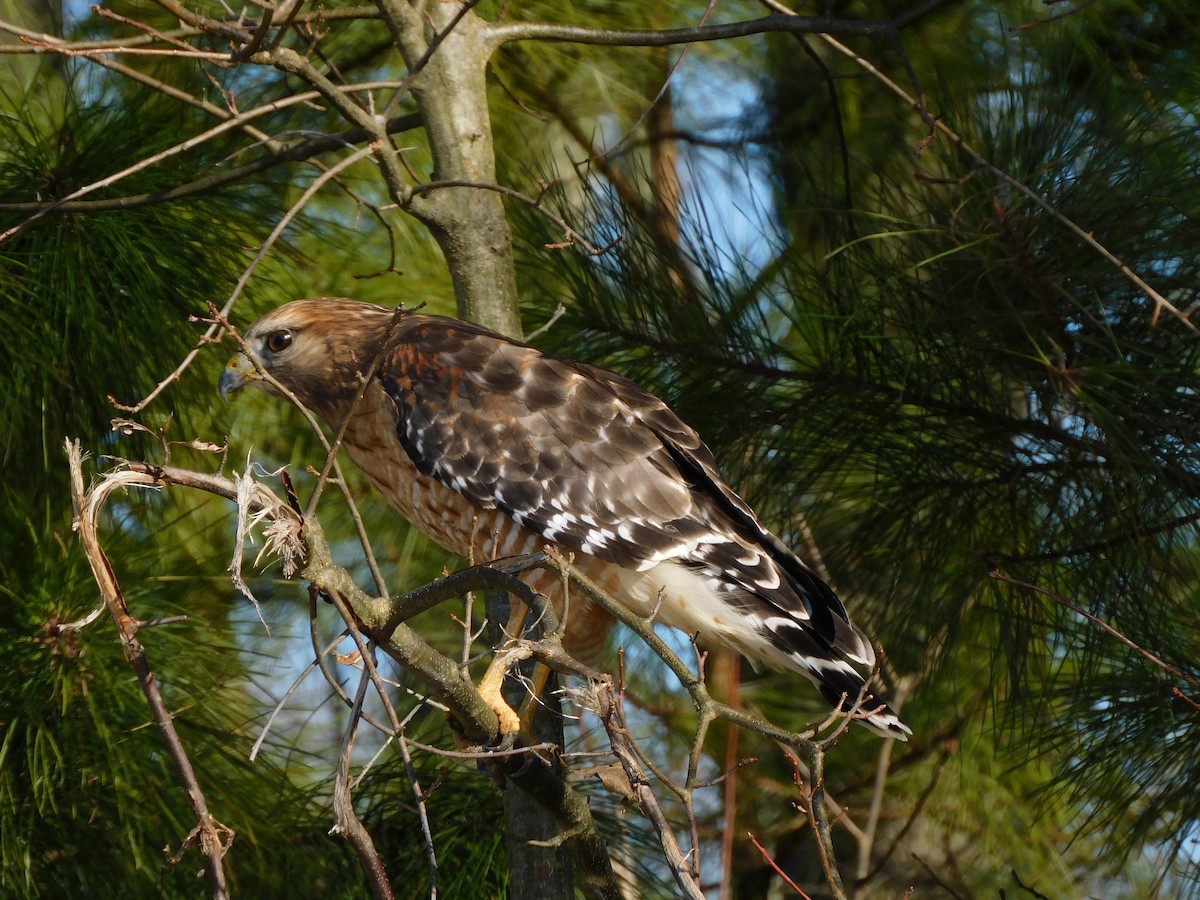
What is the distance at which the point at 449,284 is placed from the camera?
461cm

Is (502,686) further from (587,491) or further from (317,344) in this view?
(317,344)

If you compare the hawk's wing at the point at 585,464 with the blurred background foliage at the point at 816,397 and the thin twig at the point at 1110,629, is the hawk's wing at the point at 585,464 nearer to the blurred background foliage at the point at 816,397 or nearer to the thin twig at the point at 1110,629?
the blurred background foliage at the point at 816,397

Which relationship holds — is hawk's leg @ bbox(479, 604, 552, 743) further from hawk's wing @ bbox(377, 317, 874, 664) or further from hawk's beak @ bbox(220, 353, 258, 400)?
hawk's beak @ bbox(220, 353, 258, 400)

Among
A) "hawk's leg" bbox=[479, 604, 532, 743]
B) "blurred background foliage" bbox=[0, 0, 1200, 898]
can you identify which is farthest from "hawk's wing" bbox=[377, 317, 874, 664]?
"blurred background foliage" bbox=[0, 0, 1200, 898]

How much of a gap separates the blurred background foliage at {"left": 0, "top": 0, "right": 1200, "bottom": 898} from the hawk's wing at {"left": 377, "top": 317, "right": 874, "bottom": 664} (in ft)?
1.13

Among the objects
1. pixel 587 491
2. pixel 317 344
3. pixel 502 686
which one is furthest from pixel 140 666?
pixel 317 344

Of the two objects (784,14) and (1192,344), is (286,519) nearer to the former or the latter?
(784,14)

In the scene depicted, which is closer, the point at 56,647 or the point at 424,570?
the point at 56,647

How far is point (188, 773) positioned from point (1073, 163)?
2.35 metres

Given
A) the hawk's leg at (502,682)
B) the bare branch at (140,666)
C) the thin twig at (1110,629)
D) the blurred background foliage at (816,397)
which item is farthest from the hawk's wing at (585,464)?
the bare branch at (140,666)

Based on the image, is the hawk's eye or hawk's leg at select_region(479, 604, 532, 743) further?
the hawk's eye

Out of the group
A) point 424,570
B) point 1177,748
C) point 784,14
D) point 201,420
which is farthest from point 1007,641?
point 201,420

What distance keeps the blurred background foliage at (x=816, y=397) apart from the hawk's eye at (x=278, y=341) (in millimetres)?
190

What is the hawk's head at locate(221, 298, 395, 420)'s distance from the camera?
144 inches
